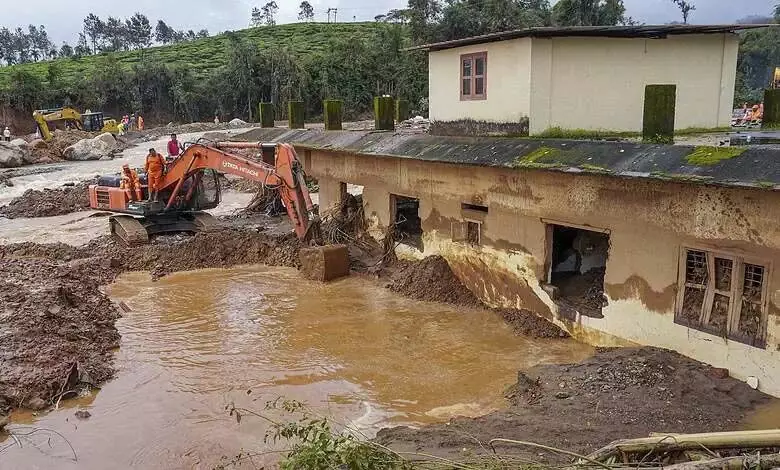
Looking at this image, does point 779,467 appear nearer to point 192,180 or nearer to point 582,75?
point 582,75

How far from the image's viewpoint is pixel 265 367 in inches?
397

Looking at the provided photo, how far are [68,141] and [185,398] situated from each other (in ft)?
116

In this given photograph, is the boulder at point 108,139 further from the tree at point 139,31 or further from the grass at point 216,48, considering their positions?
the tree at point 139,31

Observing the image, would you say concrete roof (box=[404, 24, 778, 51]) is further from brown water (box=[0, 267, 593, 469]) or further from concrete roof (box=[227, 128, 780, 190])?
brown water (box=[0, 267, 593, 469])

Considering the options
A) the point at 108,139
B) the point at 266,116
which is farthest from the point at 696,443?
the point at 108,139

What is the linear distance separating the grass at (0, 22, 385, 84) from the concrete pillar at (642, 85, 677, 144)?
53013 mm

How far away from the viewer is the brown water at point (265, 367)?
Result: 791cm

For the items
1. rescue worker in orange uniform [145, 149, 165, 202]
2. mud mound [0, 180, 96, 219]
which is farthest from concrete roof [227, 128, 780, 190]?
mud mound [0, 180, 96, 219]

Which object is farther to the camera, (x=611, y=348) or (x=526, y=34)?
(x=526, y=34)

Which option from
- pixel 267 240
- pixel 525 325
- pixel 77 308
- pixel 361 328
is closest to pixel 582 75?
pixel 525 325

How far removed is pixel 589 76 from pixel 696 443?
9185mm

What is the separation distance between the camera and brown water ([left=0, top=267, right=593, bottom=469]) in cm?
791

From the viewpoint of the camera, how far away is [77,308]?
467 inches

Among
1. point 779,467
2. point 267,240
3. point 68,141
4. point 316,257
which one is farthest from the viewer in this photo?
point 68,141
